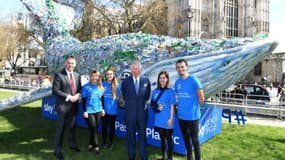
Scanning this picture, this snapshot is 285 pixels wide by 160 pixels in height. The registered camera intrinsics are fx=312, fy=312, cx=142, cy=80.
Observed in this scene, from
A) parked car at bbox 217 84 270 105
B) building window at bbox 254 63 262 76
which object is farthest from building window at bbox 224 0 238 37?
parked car at bbox 217 84 270 105

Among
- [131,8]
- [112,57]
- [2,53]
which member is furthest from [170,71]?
[2,53]

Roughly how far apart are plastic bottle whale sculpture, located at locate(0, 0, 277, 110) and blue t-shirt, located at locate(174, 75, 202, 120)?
60 centimetres

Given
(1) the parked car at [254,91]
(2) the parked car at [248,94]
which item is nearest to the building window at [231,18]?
(1) the parked car at [254,91]

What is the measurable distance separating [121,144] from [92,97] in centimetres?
162

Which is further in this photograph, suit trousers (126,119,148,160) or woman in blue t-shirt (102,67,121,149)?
woman in blue t-shirt (102,67,121,149)

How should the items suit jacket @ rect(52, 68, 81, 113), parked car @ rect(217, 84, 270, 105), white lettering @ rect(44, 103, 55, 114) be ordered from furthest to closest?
parked car @ rect(217, 84, 270, 105), white lettering @ rect(44, 103, 55, 114), suit jacket @ rect(52, 68, 81, 113)

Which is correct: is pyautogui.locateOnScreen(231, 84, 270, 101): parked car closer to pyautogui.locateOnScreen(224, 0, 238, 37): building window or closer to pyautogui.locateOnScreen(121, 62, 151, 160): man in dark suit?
pyautogui.locateOnScreen(121, 62, 151, 160): man in dark suit

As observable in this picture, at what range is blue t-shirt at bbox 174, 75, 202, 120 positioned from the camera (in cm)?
527

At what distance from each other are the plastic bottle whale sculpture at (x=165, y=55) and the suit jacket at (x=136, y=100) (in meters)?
0.72

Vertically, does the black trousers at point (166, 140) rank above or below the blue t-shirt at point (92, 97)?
below

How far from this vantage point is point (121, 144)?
23.9 ft

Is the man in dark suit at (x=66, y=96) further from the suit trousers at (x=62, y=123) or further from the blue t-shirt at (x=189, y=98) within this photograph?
the blue t-shirt at (x=189, y=98)

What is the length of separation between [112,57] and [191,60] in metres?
2.04

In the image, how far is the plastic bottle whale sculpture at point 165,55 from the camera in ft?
18.2
